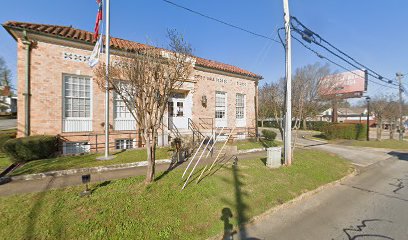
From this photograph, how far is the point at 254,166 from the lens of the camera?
27.4 feet

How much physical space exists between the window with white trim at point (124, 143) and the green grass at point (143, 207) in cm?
613

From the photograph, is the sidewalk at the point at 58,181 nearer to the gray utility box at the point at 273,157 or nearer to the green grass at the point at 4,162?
the green grass at the point at 4,162

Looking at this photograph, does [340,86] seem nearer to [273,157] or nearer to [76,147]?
[273,157]

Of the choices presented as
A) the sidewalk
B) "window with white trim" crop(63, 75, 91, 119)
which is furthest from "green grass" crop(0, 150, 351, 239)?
"window with white trim" crop(63, 75, 91, 119)

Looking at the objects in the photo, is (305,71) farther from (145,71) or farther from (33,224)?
(33,224)

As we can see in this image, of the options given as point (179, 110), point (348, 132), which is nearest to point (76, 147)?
point (179, 110)

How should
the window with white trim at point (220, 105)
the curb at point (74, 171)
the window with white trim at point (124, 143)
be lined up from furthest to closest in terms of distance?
the window with white trim at point (220, 105), the window with white trim at point (124, 143), the curb at point (74, 171)

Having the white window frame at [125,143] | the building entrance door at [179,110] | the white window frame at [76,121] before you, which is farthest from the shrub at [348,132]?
the white window frame at [76,121]

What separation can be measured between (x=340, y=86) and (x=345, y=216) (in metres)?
33.7

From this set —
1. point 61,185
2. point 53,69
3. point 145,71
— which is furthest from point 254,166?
point 53,69

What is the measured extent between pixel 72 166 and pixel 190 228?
5.71 m

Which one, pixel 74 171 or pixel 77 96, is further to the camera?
pixel 77 96

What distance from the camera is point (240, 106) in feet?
57.9

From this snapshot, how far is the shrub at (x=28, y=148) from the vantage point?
7.76 metres
